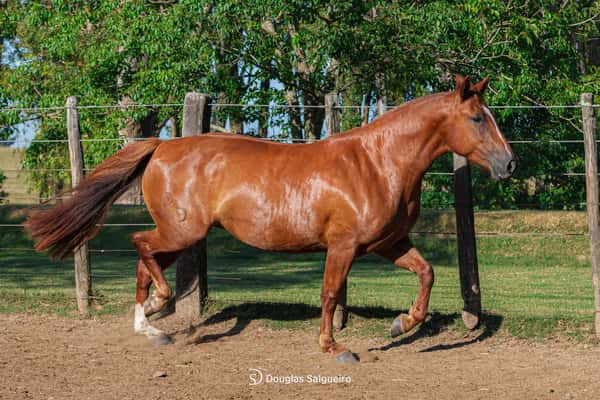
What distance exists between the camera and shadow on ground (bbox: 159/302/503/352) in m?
7.43

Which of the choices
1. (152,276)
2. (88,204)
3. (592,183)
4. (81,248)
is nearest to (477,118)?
(592,183)

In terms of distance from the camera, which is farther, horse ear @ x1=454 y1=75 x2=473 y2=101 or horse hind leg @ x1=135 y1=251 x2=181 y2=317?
horse hind leg @ x1=135 y1=251 x2=181 y2=317

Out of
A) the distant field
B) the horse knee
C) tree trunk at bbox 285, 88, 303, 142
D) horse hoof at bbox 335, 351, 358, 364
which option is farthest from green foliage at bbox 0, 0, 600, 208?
horse hoof at bbox 335, 351, 358, 364

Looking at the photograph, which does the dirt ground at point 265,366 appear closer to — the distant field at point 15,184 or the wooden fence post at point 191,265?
the wooden fence post at point 191,265

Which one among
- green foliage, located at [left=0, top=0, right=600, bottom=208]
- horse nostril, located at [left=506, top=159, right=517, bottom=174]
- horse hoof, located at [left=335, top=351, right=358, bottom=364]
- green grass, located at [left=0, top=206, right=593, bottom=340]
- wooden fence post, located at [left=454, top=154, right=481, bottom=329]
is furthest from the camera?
green foliage, located at [left=0, top=0, right=600, bottom=208]

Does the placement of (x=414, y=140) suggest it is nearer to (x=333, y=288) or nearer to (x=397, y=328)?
(x=333, y=288)

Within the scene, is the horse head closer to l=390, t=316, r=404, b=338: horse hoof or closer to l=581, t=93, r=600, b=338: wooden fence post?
l=581, t=93, r=600, b=338: wooden fence post

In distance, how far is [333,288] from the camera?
673 centimetres

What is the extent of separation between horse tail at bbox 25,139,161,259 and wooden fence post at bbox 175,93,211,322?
746 millimetres

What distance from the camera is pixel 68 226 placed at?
296 inches

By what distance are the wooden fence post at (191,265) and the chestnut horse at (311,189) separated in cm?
69

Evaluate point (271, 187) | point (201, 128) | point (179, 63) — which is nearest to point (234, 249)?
point (179, 63)

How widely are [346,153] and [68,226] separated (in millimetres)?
2635

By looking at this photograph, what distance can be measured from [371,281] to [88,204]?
20.6 feet
